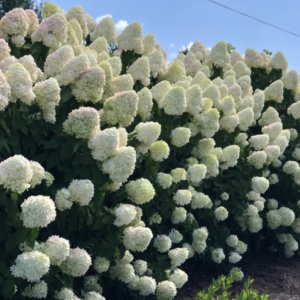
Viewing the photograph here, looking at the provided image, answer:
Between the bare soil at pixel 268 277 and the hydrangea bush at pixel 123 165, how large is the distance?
153 mm

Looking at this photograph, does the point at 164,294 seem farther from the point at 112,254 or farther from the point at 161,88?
the point at 161,88

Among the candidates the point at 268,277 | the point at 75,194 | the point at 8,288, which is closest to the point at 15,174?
the point at 75,194

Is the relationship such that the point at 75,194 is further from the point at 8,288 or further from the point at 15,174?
the point at 8,288

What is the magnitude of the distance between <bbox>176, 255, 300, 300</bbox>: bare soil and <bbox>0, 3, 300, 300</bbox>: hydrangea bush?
6.0 inches

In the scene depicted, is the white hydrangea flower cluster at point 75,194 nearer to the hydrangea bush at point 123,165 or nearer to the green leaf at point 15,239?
the hydrangea bush at point 123,165

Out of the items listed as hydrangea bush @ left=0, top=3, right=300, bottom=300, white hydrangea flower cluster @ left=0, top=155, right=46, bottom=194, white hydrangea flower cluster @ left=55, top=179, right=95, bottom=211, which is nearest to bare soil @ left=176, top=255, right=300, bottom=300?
hydrangea bush @ left=0, top=3, right=300, bottom=300

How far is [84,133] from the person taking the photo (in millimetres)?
3082

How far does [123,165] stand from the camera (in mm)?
3105

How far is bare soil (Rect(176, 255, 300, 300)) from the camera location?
4.69 m

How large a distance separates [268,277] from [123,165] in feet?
8.73

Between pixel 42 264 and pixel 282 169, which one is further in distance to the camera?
pixel 282 169

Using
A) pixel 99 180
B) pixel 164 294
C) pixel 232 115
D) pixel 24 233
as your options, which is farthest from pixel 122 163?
pixel 232 115

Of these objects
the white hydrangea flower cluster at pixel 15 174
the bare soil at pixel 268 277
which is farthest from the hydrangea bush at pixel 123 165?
the bare soil at pixel 268 277

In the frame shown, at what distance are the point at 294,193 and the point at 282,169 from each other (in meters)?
0.29
